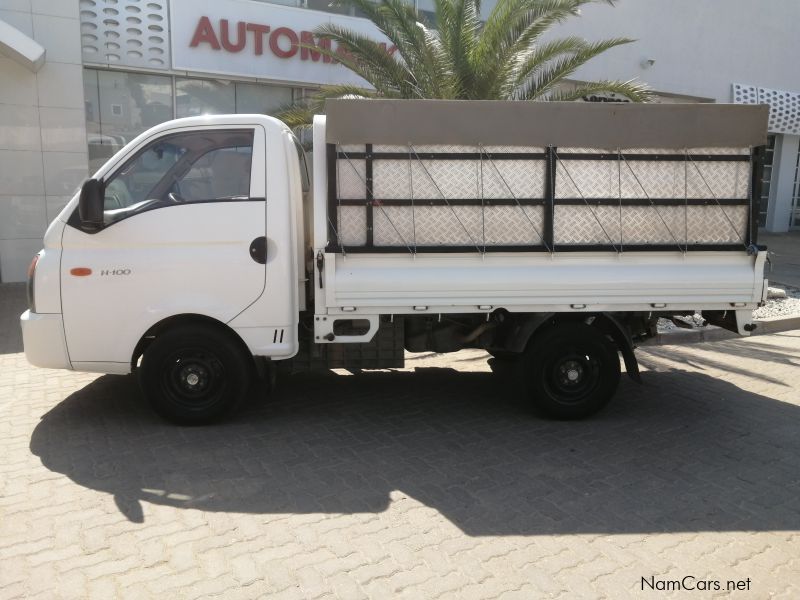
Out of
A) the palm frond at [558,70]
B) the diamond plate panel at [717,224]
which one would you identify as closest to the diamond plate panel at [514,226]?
the diamond plate panel at [717,224]

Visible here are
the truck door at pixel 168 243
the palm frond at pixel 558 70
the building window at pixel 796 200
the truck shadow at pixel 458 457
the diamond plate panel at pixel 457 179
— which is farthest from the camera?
the building window at pixel 796 200

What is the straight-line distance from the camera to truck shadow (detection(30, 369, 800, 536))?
377cm

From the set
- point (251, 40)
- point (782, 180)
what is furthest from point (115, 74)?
point (782, 180)

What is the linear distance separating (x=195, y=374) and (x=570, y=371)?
2886mm

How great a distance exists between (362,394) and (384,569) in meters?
2.71

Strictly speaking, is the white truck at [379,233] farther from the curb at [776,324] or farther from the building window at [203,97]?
the building window at [203,97]

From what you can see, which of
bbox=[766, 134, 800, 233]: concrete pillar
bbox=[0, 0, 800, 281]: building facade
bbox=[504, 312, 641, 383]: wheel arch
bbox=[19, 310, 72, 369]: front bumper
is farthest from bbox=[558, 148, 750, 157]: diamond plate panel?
bbox=[766, 134, 800, 233]: concrete pillar

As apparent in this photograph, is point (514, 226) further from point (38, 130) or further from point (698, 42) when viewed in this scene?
point (698, 42)

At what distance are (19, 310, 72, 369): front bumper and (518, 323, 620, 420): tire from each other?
342cm

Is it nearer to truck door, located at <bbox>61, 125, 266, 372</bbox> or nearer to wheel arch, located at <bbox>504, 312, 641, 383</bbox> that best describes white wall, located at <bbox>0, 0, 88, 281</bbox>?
truck door, located at <bbox>61, 125, 266, 372</bbox>

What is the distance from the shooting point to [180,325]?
476cm

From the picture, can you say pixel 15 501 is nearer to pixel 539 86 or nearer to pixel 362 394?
pixel 362 394

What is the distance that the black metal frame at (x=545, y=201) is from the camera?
4641 millimetres

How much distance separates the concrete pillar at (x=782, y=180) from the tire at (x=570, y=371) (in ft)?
68.6
